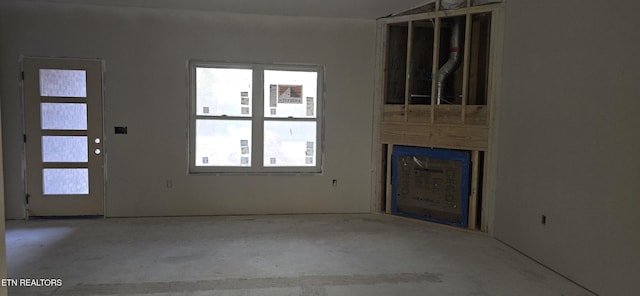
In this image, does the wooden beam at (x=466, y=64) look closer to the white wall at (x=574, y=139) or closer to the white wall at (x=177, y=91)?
the white wall at (x=574, y=139)

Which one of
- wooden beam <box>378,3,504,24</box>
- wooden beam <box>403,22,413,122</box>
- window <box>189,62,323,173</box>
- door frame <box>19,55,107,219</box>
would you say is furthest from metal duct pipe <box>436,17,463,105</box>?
door frame <box>19,55,107,219</box>

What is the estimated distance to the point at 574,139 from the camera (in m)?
3.38

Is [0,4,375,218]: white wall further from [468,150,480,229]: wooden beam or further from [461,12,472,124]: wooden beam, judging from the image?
[468,150,480,229]: wooden beam

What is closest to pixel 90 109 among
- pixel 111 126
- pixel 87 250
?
pixel 111 126

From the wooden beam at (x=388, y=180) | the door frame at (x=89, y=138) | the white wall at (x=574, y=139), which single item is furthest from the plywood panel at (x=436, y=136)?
the door frame at (x=89, y=138)

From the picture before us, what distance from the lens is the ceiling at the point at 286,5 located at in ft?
15.8

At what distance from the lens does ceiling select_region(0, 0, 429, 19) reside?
15.8 ft

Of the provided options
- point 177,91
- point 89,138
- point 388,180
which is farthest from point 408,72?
point 89,138

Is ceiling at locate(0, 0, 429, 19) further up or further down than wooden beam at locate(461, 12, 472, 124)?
further up

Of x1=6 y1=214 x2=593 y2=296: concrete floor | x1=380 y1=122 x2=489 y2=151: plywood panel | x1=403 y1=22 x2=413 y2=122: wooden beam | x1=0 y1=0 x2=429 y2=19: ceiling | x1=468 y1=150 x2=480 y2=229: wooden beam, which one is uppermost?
x1=0 y1=0 x2=429 y2=19: ceiling

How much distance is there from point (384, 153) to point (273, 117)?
1.60m

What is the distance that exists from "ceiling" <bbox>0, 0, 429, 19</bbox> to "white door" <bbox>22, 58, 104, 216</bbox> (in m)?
0.84

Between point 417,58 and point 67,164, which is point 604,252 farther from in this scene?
point 67,164

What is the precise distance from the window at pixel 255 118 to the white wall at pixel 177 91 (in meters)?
0.14
